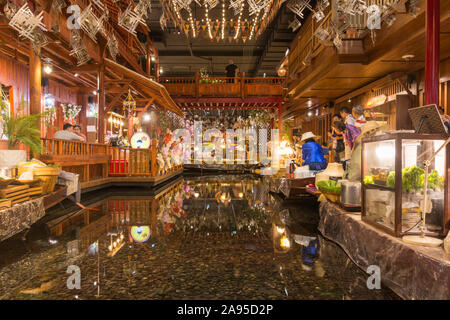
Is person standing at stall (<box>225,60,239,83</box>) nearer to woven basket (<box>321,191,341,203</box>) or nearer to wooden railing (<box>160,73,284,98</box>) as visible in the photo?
wooden railing (<box>160,73,284,98</box>)

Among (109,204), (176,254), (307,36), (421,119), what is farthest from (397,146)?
(307,36)

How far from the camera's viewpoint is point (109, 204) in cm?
764

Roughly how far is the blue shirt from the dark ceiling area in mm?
7560

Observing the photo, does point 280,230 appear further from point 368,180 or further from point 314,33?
point 314,33

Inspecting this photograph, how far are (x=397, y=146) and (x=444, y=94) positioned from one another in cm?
474

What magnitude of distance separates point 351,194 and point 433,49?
2.12 metres

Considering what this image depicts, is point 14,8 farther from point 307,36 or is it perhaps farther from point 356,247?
→ point 307,36

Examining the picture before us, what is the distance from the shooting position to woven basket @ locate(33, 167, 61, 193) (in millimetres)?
5621

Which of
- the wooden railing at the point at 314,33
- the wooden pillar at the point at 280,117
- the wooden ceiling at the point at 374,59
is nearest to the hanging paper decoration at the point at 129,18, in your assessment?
the wooden railing at the point at 314,33

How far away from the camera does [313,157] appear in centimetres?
808

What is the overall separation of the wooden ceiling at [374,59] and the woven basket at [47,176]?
6327mm

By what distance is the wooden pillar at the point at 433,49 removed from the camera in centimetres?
415

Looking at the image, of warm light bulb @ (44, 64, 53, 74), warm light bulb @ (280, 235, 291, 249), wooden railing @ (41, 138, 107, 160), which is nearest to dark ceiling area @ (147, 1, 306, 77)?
warm light bulb @ (44, 64, 53, 74)

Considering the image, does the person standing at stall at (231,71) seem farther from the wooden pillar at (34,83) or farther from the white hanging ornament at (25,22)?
the white hanging ornament at (25,22)
